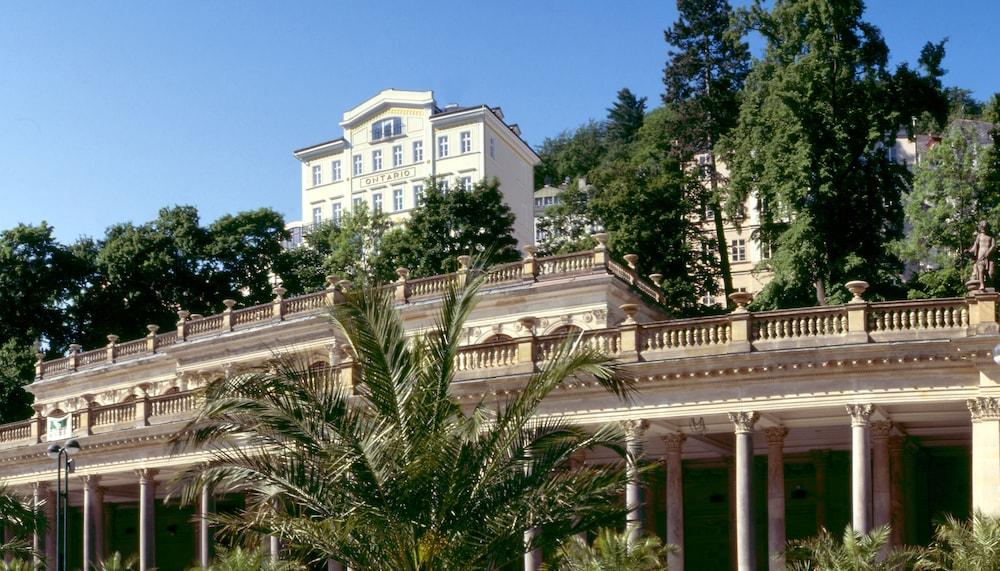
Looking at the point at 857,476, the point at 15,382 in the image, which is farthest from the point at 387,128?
the point at 857,476

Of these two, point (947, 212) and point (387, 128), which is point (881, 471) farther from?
point (387, 128)

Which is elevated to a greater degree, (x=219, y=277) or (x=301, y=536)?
(x=219, y=277)

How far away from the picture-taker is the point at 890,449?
37844mm

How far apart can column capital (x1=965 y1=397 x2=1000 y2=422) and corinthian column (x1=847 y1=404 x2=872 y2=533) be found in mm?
2329

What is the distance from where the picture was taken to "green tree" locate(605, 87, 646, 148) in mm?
131875

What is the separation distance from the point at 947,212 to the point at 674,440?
70.6ft

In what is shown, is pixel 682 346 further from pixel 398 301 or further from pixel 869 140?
pixel 869 140

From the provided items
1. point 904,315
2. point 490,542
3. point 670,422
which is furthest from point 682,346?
point 490,542

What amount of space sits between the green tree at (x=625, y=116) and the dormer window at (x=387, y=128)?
32.3m

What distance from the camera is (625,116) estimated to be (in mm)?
134875

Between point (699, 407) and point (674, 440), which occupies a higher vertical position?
point (699, 407)

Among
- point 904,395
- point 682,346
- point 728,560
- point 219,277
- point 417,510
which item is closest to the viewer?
point 417,510

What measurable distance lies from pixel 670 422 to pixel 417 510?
17.4m

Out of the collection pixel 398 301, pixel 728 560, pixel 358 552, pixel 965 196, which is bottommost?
pixel 728 560
